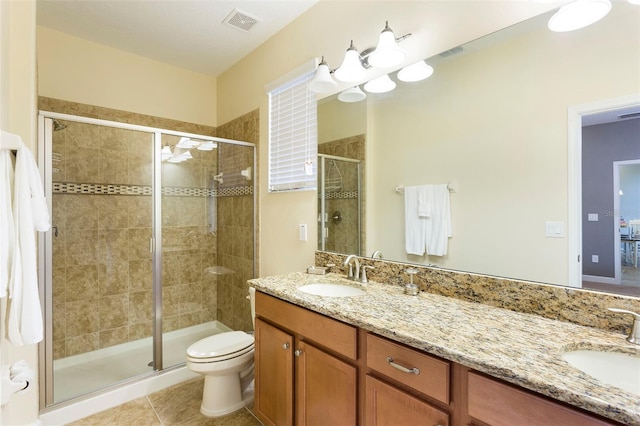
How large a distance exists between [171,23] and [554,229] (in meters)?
2.84

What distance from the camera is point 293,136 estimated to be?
2.36 m

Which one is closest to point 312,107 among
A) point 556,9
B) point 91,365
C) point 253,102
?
point 253,102

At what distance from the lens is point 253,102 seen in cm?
277

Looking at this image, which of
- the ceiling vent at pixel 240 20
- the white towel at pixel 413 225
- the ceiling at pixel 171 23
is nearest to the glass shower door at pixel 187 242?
the ceiling at pixel 171 23

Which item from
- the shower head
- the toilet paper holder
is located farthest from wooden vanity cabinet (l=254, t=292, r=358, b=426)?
the shower head

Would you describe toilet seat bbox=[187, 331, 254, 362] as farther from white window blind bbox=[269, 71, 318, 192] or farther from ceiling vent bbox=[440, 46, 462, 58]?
ceiling vent bbox=[440, 46, 462, 58]

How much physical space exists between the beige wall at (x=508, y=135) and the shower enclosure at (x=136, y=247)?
5.53 ft

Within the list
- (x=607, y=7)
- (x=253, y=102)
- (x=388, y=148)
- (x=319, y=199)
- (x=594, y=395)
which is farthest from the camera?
Answer: (x=253, y=102)

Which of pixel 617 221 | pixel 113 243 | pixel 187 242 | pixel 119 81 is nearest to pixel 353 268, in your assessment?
pixel 617 221

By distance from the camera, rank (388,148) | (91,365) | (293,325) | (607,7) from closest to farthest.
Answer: (607,7), (293,325), (388,148), (91,365)

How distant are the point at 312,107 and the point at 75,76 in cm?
209

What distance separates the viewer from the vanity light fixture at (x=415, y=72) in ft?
5.10

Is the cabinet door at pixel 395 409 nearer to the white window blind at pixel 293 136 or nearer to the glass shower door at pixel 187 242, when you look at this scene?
the white window blind at pixel 293 136

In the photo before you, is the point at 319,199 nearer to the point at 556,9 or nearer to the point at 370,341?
the point at 370,341
